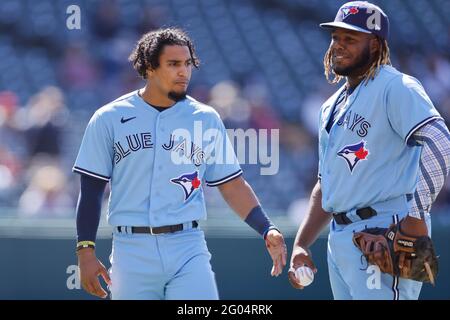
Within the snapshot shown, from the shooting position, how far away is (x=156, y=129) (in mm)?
4137

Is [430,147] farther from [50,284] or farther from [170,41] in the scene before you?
[50,284]

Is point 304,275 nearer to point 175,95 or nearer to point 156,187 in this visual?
point 156,187

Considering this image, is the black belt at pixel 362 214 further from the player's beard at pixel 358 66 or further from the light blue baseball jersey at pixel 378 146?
the player's beard at pixel 358 66

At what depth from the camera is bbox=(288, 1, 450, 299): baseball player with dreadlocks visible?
12.1 ft

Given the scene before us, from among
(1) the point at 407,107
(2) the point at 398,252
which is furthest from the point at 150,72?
(2) the point at 398,252

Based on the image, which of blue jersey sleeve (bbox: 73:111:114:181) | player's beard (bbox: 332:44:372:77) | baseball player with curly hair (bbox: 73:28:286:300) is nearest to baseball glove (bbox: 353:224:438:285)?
baseball player with curly hair (bbox: 73:28:286:300)

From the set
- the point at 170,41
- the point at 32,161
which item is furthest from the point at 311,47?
the point at 170,41

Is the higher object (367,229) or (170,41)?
(170,41)

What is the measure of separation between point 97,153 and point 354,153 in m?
1.08

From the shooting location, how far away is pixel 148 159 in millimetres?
4102

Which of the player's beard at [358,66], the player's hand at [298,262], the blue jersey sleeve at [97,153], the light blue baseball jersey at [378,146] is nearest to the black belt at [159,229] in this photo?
the blue jersey sleeve at [97,153]

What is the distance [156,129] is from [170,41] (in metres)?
0.41

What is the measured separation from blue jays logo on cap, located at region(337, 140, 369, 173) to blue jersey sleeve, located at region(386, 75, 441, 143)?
16 centimetres

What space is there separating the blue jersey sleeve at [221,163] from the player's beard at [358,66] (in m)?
0.58
